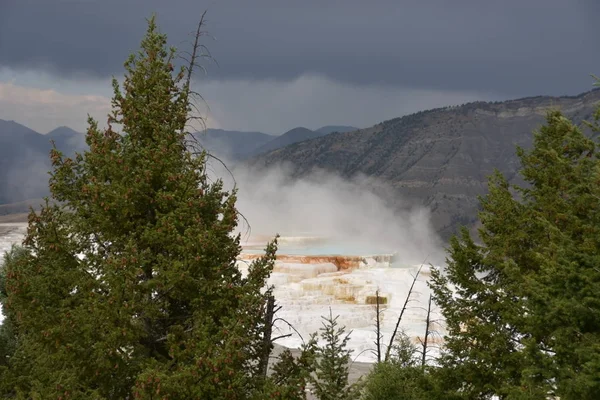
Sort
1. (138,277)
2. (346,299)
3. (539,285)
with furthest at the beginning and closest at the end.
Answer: (346,299) → (138,277) → (539,285)

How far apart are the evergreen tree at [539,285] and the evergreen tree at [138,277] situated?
416 centimetres

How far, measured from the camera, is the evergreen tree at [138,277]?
752 cm

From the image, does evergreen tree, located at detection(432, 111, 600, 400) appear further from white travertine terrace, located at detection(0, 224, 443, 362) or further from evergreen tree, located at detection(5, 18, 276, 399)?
white travertine terrace, located at detection(0, 224, 443, 362)

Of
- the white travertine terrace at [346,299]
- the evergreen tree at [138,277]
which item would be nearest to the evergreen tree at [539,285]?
the evergreen tree at [138,277]

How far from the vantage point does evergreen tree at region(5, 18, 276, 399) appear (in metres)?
7.52

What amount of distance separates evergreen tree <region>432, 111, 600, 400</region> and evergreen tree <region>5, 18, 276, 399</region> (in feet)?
13.6

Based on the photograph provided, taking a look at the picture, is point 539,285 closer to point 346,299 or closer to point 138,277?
point 138,277

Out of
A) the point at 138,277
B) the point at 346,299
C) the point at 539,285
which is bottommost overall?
the point at 138,277

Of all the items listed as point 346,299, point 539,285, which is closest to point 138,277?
point 539,285

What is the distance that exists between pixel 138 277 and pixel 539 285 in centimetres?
604

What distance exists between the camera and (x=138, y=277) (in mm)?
8492

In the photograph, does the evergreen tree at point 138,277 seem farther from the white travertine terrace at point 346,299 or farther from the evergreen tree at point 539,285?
the white travertine terrace at point 346,299

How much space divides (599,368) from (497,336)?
382 centimetres

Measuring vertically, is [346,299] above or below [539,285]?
below
